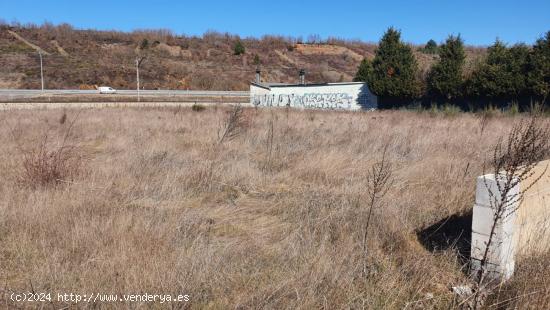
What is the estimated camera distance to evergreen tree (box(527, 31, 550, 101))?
24025mm

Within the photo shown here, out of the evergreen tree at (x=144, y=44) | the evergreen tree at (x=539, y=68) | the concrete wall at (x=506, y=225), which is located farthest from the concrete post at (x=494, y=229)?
the evergreen tree at (x=144, y=44)

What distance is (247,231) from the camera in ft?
15.7

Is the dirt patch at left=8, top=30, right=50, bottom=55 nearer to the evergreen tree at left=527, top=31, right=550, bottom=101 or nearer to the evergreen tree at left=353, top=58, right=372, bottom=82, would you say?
the evergreen tree at left=353, top=58, right=372, bottom=82

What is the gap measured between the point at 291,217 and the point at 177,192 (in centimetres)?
182

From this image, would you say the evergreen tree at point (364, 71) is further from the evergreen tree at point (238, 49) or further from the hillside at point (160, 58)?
the evergreen tree at point (238, 49)

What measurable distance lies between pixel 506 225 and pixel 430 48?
91.6 m

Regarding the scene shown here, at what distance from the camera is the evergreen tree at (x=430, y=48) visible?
8297 centimetres

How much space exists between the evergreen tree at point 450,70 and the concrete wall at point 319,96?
6469 mm

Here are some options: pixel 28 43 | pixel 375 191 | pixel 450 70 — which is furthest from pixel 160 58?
pixel 375 191

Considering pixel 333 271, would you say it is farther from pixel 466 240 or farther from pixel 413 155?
pixel 413 155

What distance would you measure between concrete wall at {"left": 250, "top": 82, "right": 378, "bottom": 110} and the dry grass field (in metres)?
27.5

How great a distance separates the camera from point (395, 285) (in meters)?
3.31

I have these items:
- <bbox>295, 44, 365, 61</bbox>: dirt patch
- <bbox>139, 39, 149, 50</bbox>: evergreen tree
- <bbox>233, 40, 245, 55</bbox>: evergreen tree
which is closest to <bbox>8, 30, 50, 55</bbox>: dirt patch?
<bbox>139, 39, 149, 50</bbox>: evergreen tree

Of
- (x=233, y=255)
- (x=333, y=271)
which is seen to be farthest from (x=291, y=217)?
(x=333, y=271)
